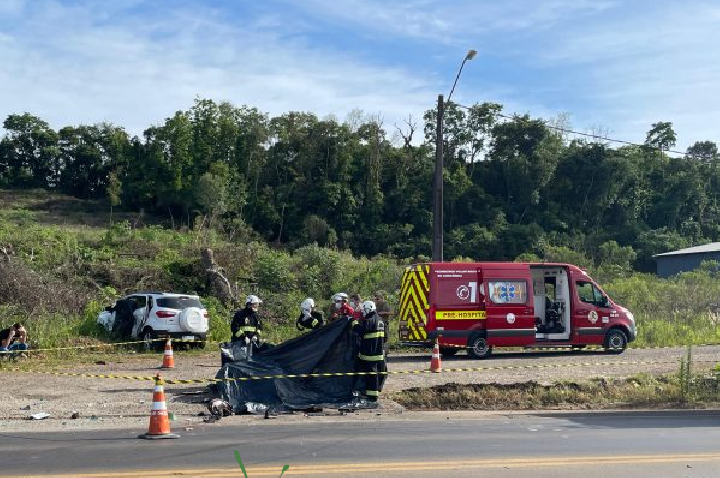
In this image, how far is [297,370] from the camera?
51.3ft

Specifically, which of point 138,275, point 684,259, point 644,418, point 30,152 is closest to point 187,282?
point 138,275

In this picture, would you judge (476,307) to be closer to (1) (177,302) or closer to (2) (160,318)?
(1) (177,302)

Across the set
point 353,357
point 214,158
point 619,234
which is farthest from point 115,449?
point 619,234

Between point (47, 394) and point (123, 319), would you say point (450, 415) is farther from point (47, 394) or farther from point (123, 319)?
point (123, 319)

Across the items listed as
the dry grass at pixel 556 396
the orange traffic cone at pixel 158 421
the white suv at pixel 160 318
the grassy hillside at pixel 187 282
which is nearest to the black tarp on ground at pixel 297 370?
the dry grass at pixel 556 396

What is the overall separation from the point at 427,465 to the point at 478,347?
13877mm

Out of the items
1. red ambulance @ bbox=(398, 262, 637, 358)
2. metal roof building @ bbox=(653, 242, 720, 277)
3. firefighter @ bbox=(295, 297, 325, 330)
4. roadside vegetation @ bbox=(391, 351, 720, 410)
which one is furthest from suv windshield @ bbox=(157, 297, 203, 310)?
metal roof building @ bbox=(653, 242, 720, 277)

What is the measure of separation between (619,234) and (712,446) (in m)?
54.6

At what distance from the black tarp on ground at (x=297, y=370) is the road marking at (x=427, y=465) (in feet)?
17.2

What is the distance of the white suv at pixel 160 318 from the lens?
2402 centimetres

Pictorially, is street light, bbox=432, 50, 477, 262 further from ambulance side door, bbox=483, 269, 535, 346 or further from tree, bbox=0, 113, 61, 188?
tree, bbox=0, 113, 61, 188

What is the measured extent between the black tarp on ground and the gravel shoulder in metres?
0.59

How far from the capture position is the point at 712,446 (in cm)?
1128

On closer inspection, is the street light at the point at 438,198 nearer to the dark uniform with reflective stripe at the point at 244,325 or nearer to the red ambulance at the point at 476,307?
the red ambulance at the point at 476,307
